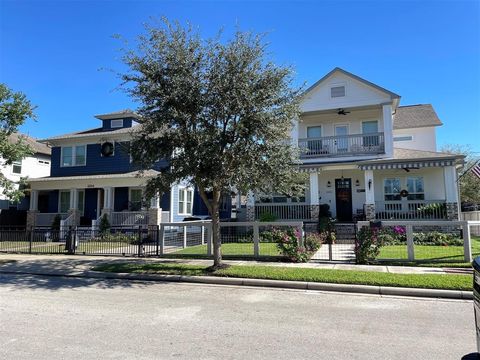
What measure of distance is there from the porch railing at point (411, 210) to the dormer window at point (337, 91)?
705cm

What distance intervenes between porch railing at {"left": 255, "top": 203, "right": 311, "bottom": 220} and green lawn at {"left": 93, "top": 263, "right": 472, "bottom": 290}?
11.2 meters

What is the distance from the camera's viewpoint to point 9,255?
16234 millimetres

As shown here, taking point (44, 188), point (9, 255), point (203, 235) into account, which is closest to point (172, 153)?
point (203, 235)

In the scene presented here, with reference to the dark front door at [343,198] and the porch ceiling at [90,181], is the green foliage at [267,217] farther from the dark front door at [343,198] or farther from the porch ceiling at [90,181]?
the porch ceiling at [90,181]

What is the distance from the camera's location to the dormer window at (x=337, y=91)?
921 inches

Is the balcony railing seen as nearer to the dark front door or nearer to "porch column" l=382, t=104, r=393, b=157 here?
"porch column" l=382, t=104, r=393, b=157

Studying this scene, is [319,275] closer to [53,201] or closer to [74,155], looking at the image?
[74,155]

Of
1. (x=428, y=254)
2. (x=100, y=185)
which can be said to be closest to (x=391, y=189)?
(x=428, y=254)

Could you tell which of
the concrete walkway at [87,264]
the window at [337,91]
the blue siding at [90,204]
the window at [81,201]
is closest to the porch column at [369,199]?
the window at [337,91]

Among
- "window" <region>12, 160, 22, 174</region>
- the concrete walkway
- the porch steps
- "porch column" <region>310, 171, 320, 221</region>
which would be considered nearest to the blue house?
"window" <region>12, 160, 22, 174</region>

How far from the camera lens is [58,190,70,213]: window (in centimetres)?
2680

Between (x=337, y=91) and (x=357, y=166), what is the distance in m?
5.24

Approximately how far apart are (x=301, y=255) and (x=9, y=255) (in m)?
12.6

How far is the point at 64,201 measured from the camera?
27.0m
